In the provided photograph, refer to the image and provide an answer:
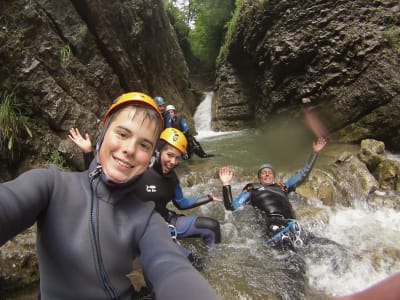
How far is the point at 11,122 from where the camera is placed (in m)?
4.73

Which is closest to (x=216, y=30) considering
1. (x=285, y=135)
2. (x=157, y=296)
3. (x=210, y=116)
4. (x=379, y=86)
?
(x=210, y=116)

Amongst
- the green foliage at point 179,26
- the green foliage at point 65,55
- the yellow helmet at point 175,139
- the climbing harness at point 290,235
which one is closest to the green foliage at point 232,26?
the green foliage at point 179,26

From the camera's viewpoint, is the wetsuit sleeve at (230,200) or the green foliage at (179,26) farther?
the green foliage at (179,26)

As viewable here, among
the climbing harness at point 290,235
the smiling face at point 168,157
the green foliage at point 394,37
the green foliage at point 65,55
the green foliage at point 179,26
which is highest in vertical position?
the green foliage at point 179,26

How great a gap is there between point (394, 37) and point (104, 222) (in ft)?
34.3

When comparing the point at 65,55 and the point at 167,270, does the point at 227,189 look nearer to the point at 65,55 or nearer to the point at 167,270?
the point at 167,270

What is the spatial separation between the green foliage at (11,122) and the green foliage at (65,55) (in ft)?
6.15

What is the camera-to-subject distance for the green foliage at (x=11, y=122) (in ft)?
14.8

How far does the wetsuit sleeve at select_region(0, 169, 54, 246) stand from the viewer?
1.19 metres

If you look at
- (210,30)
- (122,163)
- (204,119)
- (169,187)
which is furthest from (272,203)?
(210,30)

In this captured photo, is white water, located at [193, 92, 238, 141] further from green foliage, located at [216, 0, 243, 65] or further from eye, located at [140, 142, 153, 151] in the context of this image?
eye, located at [140, 142, 153, 151]

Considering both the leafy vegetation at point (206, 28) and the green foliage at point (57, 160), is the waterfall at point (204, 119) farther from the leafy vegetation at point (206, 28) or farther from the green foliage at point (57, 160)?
the green foliage at point (57, 160)

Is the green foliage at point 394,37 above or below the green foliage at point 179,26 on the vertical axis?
below

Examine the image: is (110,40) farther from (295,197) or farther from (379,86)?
(379,86)
